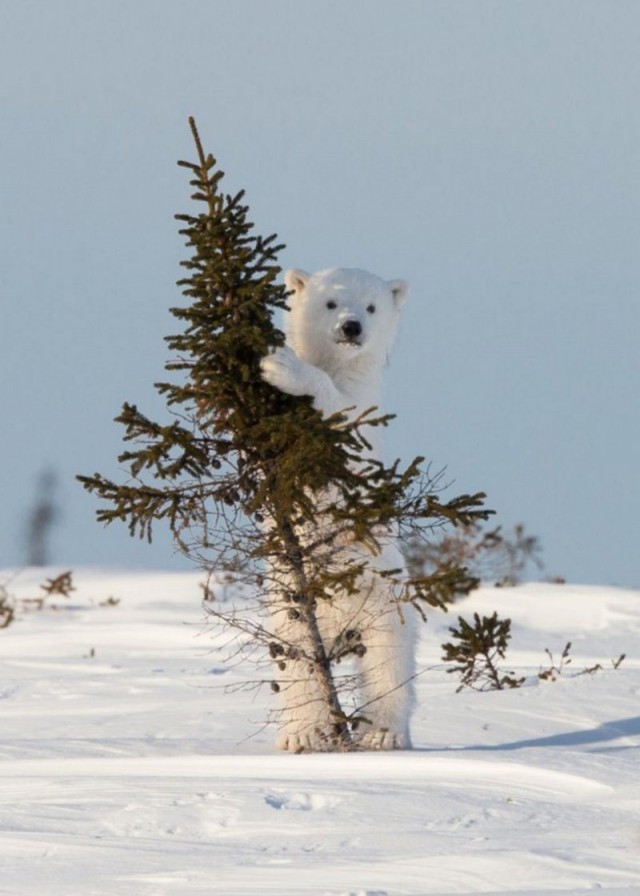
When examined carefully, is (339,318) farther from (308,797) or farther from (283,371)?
(308,797)

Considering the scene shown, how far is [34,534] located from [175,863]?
988 inches

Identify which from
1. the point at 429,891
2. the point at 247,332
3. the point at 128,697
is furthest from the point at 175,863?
the point at 128,697

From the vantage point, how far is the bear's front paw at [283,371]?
6.23 metres

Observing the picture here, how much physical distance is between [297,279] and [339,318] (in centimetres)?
41

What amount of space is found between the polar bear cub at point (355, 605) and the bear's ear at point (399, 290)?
0.37 meters

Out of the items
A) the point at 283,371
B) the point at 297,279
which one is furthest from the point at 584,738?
the point at 297,279

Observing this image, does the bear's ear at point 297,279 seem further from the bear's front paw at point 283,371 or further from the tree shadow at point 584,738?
the tree shadow at point 584,738

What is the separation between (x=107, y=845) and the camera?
4.54 metres

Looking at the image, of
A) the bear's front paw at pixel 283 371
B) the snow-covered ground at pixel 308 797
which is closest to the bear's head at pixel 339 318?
the bear's front paw at pixel 283 371

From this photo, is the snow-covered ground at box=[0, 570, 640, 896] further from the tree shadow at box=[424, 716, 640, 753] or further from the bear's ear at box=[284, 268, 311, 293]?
the bear's ear at box=[284, 268, 311, 293]

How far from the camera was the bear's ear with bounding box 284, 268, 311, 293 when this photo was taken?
729 centimetres

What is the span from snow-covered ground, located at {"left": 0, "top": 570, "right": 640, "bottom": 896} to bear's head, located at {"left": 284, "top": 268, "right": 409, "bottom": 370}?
1.92 meters

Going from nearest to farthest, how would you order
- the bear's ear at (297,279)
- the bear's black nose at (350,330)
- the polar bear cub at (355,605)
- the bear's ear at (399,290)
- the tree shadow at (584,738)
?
the polar bear cub at (355,605), the bear's black nose at (350,330), the tree shadow at (584,738), the bear's ear at (297,279), the bear's ear at (399,290)

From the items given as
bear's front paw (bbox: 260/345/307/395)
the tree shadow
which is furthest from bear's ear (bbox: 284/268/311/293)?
the tree shadow
